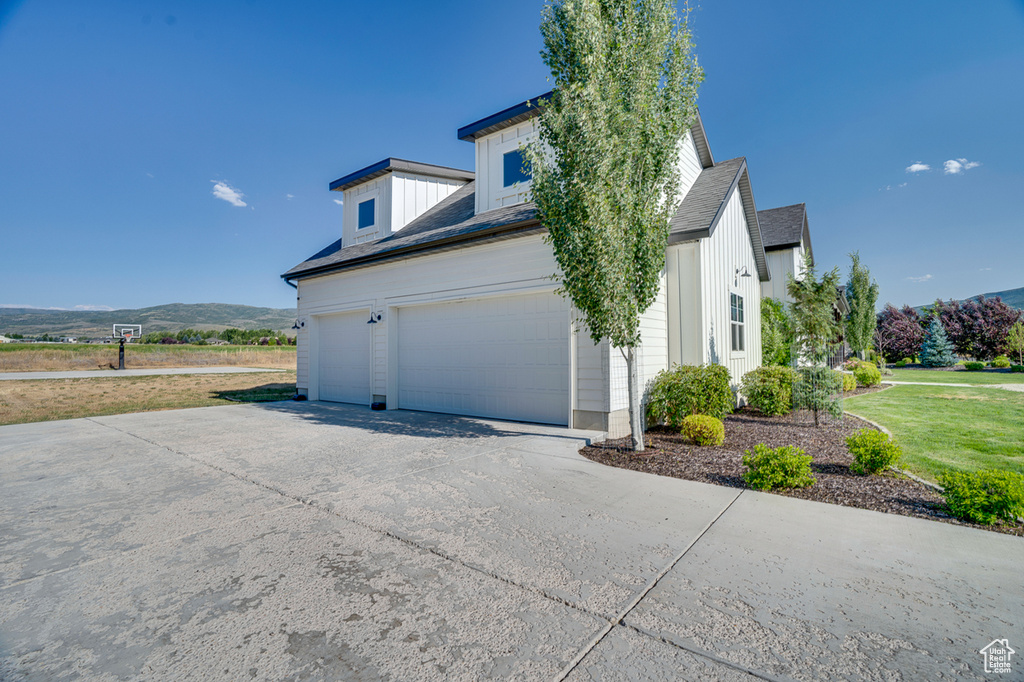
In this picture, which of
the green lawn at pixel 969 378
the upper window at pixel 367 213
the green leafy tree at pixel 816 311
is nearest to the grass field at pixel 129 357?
the upper window at pixel 367 213

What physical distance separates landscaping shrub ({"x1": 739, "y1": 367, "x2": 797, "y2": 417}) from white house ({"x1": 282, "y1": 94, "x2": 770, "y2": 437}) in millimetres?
877

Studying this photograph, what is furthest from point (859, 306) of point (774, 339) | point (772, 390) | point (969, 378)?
point (772, 390)

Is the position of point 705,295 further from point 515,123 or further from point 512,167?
point 515,123

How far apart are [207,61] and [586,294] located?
13950 millimetres

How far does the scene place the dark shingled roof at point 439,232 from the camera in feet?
26.9

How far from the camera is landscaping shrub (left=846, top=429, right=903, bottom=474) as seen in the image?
466cm

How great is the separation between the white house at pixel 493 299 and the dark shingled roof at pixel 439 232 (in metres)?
0.06

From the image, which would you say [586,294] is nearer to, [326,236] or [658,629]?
[658,629]

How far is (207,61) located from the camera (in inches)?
485

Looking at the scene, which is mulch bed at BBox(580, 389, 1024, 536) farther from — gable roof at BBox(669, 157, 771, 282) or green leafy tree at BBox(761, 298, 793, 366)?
green leafy tree at BBox(761, 298, 793, 366)

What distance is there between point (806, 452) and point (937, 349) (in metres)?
27.2

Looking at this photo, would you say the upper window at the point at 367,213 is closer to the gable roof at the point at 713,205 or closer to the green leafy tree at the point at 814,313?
the gable roof at the point at 713,205

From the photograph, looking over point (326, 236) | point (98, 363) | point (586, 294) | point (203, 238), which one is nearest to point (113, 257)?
point (203, 238)

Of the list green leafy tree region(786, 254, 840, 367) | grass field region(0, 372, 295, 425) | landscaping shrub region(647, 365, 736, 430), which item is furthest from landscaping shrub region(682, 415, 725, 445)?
grass field region(0, 372, 295, 425)
